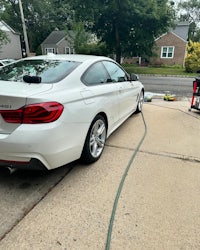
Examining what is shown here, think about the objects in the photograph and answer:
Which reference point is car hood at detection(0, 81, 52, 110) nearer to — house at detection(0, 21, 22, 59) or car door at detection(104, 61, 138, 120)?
car door at detection(104, 61, 138, 120)

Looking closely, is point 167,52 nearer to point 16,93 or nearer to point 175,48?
point 175,48

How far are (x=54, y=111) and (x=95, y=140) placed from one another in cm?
103

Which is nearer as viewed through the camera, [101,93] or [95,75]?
[101,93]

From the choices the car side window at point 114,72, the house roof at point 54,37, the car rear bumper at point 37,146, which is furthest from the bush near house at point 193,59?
the house roof at point 54,37

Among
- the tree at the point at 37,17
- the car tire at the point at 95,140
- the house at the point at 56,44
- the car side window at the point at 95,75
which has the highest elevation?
the tree at the point at 37,17

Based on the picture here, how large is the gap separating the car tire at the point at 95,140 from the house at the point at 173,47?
27818 millimetres

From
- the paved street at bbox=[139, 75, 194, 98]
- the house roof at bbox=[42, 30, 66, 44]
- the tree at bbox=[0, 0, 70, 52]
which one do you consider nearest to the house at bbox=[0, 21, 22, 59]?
the house roof at bbox=[42, 30, 66, 44]

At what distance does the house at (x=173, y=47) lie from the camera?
28.2 metres

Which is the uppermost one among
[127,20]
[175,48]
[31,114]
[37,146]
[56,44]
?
[127,20]

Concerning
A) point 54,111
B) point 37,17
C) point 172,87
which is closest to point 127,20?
point 172,87

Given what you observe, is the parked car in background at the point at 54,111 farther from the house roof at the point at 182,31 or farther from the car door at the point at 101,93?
the house roof at the point at 182,31

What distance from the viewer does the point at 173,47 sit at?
28.5m

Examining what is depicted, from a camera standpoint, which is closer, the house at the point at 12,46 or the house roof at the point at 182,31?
the house roof at the point at 182,31

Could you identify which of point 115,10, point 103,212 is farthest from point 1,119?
point 115,10
